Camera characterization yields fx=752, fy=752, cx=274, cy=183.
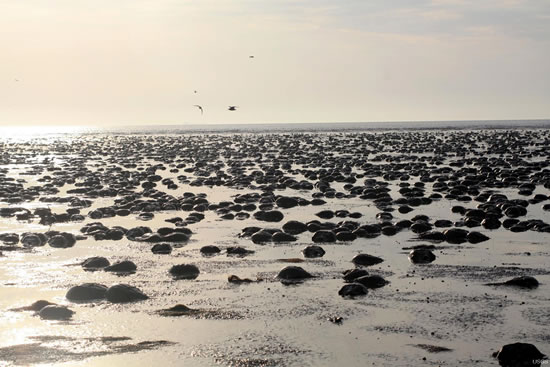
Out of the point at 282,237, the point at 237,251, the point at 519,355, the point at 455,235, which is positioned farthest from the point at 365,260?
the point at 519,355

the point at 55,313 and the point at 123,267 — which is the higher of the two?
the point at 55,313

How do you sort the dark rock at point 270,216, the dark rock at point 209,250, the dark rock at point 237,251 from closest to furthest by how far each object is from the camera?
the dark rock at point 237,251
the dark rock at point 209,250
the dark rock at point 270,216

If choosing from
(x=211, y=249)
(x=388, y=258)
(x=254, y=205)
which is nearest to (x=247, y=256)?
(x=211, y=249)

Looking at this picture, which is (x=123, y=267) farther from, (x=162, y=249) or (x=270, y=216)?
(x=270, y=216)

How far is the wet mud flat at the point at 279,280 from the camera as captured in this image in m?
11.1

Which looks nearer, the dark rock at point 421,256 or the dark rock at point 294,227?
the dark rock at point 421,256

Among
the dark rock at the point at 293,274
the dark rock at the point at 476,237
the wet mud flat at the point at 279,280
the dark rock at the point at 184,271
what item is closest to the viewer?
the wet mud flat at the point at 279,280

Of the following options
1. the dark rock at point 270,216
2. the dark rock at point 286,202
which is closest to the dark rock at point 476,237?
the dark rock at point 270,216

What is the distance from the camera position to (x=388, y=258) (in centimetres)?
1752

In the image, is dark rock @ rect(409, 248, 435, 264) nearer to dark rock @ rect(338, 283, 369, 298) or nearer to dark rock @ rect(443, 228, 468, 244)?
dark rock @ rect(443, 228, 468, 244)

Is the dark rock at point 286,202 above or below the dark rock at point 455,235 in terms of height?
below

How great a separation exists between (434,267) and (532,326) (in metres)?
4.61

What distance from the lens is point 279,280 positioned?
15562 millimetres

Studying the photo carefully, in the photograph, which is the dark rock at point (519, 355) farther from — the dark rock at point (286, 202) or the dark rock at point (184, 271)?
the dark rock at point (286, 202)
